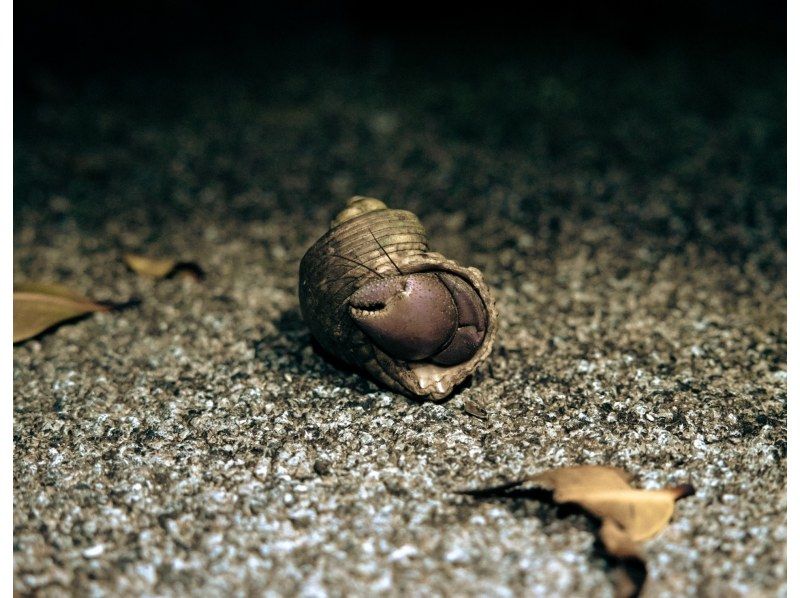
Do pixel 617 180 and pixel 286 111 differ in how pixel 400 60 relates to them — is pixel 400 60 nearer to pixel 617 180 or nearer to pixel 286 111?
pixel 286 111

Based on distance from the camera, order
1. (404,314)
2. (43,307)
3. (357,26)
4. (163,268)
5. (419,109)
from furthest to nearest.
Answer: (357,26) < (419,109) < (163,268) < (43,307) < (404,314)

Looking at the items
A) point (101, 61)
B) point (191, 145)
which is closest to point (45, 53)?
point (101, 61)

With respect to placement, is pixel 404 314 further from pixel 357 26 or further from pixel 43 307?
pixel 357 26

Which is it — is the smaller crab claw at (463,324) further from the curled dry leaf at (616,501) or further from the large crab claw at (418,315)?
the curled dry leaf at (616,501)

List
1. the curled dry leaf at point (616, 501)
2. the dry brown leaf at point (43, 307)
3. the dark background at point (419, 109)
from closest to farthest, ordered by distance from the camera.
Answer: the curled dry leaf at point (616, 501), the dry brown leaf at point (43, 307), the dark background at point (419, 109)

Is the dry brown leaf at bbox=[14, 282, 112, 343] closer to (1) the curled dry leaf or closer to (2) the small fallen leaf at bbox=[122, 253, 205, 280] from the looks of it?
(2) the small fallen leaf at bbox=[122, 253, 205, 280]

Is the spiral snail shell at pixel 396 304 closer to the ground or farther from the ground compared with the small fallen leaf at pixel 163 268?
farther from the ground

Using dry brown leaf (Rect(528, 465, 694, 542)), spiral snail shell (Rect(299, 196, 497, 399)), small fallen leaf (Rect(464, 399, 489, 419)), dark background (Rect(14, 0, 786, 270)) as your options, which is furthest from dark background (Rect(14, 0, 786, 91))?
dry brown leaf (Rect(528, 465, 694, 542))

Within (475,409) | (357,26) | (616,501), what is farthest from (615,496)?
(357,26)

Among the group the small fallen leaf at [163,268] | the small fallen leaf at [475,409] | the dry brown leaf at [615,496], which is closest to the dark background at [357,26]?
the small fallen leaf at [163,268]
